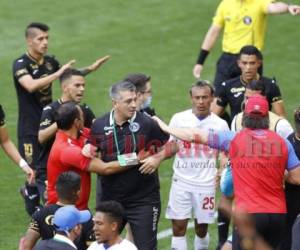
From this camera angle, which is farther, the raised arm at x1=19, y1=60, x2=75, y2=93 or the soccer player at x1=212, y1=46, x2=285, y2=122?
the raised arm at x1=19, y1=60, x2=75, y2=93

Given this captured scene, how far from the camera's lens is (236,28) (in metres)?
15.8

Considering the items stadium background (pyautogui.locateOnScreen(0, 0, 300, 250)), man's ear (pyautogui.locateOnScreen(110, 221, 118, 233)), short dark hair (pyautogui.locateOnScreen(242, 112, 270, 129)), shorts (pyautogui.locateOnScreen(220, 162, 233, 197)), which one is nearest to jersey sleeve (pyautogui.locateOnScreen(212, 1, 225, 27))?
stadium background (pyautogui.locateOnScreen(0, 0, 300, 250))

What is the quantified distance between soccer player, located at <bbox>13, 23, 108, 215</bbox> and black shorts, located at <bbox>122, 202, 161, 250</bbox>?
2.81 m

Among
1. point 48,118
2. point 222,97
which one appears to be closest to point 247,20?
point 222,97

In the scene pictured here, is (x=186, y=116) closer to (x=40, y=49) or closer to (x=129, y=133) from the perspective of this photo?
(x=129, y=133)

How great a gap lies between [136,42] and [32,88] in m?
7.87

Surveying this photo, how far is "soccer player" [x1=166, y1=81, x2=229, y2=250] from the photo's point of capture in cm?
1207


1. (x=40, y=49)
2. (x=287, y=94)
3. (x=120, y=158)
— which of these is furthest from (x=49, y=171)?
(x=287, y=94)

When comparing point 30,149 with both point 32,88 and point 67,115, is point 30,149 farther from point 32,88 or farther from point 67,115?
point 67,115

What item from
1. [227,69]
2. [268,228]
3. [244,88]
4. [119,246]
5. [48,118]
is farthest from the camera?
[227,69]

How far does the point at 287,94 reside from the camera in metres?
18.5

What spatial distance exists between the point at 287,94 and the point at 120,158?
333 inches

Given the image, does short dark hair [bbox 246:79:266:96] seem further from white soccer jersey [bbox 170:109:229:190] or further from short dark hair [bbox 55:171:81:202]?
short dark hair [bbox 55:171:81:202]

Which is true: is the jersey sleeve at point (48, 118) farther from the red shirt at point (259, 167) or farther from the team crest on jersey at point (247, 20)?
the team crest on jersey at point (247, 20)
